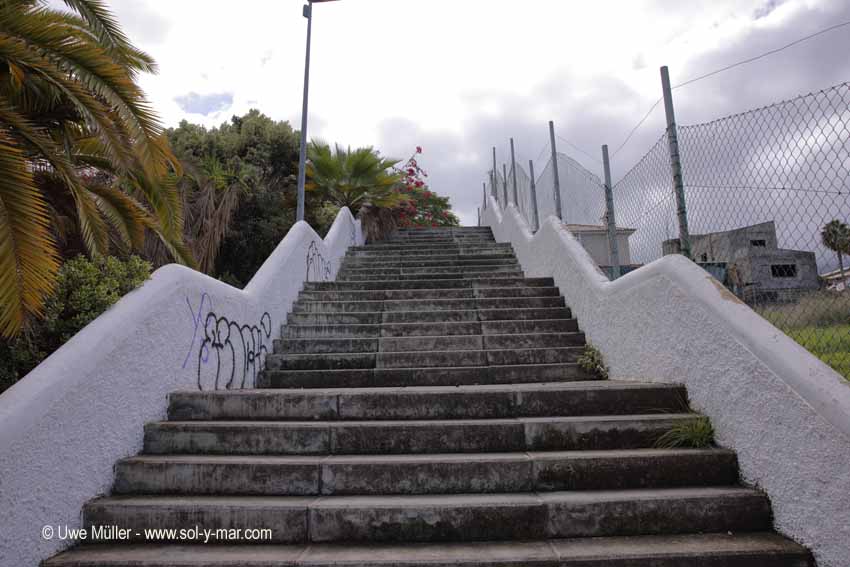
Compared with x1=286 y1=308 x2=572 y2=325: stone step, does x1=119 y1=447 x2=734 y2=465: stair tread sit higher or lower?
lower

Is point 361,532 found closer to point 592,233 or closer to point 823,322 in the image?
point 823,322

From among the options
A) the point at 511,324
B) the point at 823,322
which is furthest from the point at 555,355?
the point at 823,322

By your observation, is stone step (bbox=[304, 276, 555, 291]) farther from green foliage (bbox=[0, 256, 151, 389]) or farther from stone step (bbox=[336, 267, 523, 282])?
green foliage (bbox=[0, 256, 151, 389])

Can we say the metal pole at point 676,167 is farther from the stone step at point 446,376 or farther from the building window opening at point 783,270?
the stone step at point 446,376

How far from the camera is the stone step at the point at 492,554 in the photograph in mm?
2260

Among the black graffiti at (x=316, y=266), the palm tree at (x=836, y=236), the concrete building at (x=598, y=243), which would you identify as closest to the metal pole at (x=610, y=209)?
the concrete building at (x=598, y=243)

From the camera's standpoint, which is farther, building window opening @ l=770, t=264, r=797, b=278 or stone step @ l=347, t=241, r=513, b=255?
stone step @ l=347, t=241, r=513, b=255

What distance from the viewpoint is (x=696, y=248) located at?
3.72m

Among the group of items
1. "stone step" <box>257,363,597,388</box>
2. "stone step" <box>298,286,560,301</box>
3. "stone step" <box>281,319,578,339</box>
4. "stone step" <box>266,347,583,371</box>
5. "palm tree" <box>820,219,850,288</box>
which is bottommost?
"stone step" <box>257,363,597,388</box>

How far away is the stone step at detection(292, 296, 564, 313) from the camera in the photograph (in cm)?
600

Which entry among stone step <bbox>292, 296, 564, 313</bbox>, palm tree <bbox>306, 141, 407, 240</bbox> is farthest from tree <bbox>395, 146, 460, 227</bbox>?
stone step <bbox>292, 296, 564, 313</bbox>

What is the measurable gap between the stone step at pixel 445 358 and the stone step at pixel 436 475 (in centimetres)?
190

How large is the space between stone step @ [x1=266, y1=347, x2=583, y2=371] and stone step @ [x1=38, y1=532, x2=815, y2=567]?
7.62 ft

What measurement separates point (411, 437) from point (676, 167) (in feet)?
9.57
